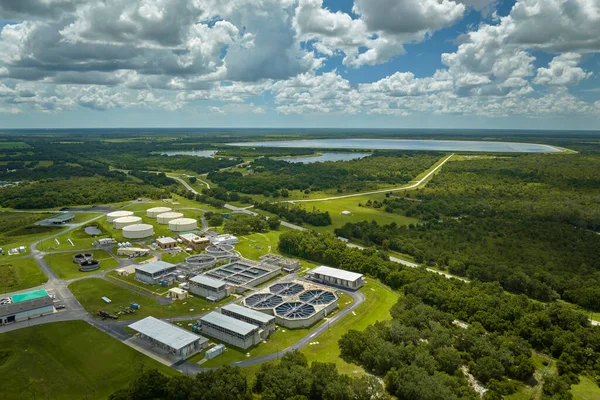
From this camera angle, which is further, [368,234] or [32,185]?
Result: [32,185]

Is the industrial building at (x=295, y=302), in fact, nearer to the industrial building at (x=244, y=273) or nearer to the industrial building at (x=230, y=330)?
the industrial building at (x=244, y=273)

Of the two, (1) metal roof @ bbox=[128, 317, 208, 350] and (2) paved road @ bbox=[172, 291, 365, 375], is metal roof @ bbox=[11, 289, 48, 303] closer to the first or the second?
(1) metal roof @ bbox=[128, 317, 208, 350]

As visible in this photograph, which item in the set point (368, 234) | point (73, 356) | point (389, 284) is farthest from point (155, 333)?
point (368, 234)

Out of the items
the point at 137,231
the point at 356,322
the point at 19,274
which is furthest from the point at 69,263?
the point at 356,322

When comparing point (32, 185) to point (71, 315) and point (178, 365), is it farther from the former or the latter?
point (178, 365)

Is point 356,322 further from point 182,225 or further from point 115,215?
point 115,215

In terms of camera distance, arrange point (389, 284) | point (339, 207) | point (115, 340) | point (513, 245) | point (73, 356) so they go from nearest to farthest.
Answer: point (73, 356), point (115, 340), point (389, 284), point (513, 245), point (339, 207)
